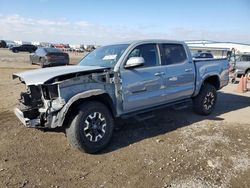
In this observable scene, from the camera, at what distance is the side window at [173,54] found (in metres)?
6.45

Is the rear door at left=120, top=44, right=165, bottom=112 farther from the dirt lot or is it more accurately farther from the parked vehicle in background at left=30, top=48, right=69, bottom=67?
the parked vehicle in background at left=30, top=48, right=69, bottom=67

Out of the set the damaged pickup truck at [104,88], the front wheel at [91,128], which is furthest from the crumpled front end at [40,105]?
the front wheel at [91,128]

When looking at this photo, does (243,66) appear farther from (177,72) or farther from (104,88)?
(104,88)

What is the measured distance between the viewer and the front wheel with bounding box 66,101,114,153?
4879mm

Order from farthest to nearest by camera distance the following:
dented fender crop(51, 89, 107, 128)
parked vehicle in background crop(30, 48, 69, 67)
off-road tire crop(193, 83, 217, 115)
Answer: parked vehicle in background crop(30, 48, 69, 67)
off-road tire crop(193, 83, 217, 115)
dented fender crop(51, 89, 107, 128)

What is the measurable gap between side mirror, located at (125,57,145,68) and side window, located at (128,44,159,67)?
34 centimetres

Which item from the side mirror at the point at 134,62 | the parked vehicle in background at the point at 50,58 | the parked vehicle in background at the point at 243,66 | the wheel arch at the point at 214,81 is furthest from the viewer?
the parked vehicle in background at the point at 50,58

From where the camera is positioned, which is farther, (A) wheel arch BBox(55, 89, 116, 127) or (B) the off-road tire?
(B) the off-road tire

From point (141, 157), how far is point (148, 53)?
2248 millimetres

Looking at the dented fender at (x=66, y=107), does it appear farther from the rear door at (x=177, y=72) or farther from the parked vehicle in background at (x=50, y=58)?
the parked vehicle in background at (x=50, y=58)

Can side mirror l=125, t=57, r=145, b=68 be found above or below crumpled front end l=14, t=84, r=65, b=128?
above

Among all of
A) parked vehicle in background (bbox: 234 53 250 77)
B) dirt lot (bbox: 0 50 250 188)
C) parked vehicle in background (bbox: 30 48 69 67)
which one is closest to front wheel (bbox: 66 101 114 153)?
dirt lot (bbox: 0 50 250 188)

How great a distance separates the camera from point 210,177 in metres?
4.35

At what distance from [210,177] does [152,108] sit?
2189mm
